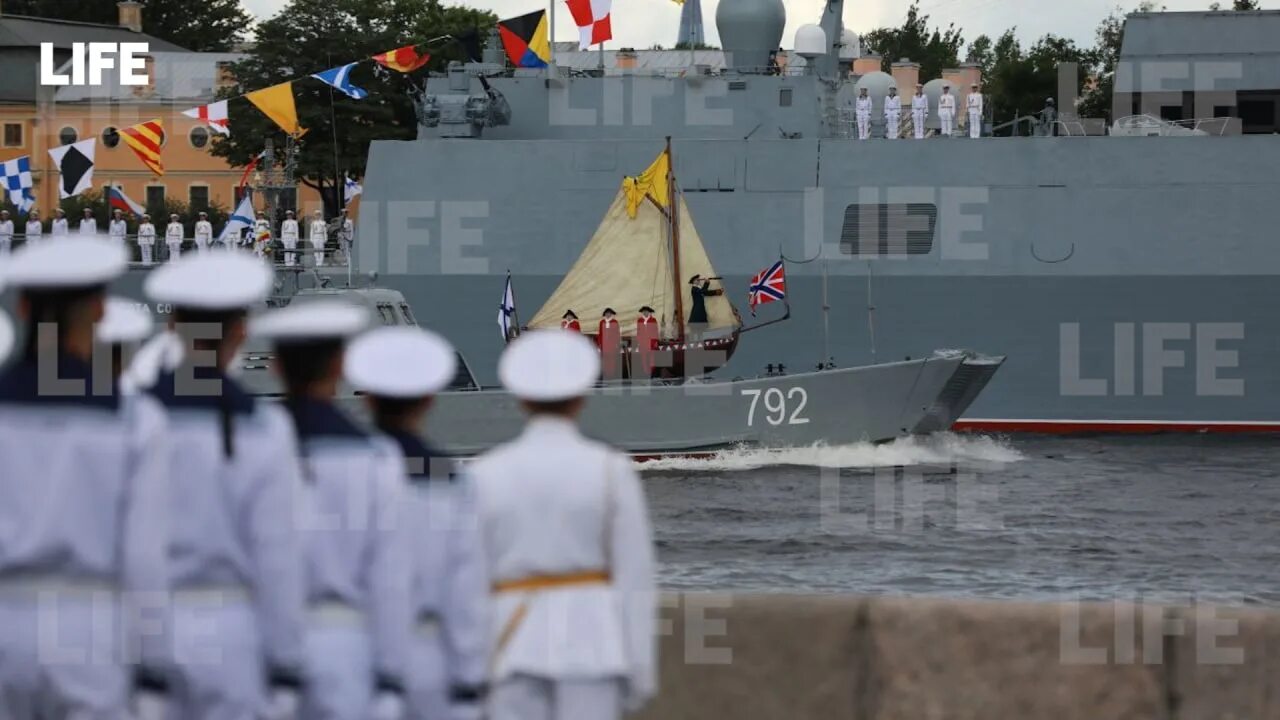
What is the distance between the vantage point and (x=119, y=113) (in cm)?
5641

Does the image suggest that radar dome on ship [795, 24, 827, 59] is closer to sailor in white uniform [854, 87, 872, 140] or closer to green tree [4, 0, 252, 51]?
sailor in white uniform [854, 87, 872, 140]

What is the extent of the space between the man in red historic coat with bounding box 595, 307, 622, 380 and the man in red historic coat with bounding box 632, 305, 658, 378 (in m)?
0.24

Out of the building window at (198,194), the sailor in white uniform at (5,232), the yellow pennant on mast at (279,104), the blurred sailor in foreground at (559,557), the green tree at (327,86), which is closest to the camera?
the blurred sailor in foreground at (559,557)

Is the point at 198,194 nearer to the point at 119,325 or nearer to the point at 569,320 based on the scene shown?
the point at 569,320

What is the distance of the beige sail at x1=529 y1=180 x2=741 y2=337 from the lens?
75.8 feet

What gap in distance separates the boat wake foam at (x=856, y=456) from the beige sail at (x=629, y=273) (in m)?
1.64

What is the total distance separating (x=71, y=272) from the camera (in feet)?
12.1

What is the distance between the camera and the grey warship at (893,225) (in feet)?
90.2

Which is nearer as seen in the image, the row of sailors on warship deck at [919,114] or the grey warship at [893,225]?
the grey warship at [893,225]

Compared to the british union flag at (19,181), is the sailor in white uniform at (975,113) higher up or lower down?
higher up

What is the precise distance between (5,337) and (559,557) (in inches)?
49.3

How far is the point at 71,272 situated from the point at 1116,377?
25435mm

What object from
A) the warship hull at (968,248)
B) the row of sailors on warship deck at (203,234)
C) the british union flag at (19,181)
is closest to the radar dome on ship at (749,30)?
the warship hull at (968,248)

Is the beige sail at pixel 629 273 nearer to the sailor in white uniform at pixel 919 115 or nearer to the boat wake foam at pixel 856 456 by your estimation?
the boat wake foam at pixel 856 456
